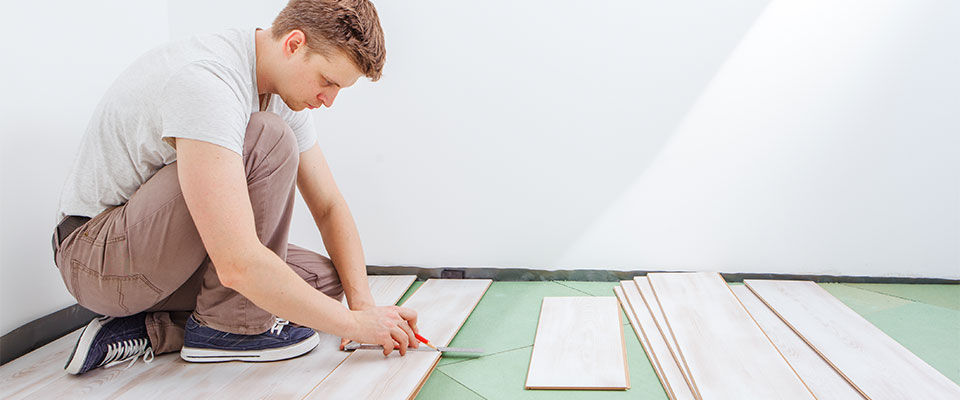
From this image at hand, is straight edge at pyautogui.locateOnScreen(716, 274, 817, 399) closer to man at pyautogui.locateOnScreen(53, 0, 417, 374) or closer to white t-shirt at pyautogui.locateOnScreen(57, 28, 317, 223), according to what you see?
man at pyautogui.locateOnScreen(53, 0, 417, 374)

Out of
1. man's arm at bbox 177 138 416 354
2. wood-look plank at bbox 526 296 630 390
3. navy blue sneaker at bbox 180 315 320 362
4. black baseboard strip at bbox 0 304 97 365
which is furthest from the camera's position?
black baseboard strip at bbox 0 304 97 365

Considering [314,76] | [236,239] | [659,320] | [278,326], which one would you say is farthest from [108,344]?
[659,320]

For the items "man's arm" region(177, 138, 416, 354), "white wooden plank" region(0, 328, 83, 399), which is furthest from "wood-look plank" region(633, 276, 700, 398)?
"white wooden plank" region(0, 328, 83, 399)

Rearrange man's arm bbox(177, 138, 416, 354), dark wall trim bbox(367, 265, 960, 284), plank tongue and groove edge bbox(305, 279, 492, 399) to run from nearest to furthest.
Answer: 1. man's arm bbox(177, 138, 416, 354)
2. plank tongue and groove edge bbox(305, 279, 492, 399)
3. dark wall trim bbox(367, 265, 960, 284)

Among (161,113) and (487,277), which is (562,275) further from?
(161,113)

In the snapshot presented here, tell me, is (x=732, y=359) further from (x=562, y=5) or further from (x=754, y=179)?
(x=562, y=5)

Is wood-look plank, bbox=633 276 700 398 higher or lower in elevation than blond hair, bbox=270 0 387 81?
lower

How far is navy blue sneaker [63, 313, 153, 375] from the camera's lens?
184 centimetres

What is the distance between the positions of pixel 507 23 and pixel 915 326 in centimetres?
179

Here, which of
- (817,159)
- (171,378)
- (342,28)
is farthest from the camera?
(817,159)

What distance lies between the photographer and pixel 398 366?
1870 mm

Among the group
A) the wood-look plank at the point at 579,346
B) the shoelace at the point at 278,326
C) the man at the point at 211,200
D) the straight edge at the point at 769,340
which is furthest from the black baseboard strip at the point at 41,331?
the straight edge at the point at 769,340

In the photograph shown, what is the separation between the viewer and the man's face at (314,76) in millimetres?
1646

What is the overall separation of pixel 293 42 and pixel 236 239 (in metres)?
0.49
